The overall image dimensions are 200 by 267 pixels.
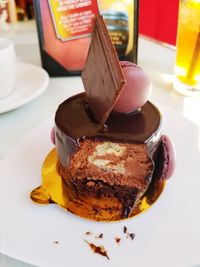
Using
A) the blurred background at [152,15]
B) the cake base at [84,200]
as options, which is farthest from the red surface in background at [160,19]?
the cake base at [84,200]

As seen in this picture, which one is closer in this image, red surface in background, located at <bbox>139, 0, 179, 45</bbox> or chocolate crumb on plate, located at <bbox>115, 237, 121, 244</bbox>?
chocolate crumb on plate, located at <bbox>115, 237, 121, 244</bbox>

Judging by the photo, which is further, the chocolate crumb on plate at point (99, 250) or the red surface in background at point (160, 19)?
the red surface in background at point (160, 19)

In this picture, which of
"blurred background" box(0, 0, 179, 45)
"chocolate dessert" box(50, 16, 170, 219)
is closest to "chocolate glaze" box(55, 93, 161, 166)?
"chocolate dessert" box(50, 16, 170, 219)

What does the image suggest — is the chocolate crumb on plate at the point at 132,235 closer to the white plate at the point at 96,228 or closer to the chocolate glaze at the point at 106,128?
the white plate at the point at 96,228

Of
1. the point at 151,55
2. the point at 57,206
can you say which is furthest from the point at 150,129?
the point at 151,55

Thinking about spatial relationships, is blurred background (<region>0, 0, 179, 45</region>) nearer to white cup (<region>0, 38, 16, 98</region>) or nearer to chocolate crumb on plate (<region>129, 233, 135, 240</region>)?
white cup (<region>0, 38, 16, 98</region>)

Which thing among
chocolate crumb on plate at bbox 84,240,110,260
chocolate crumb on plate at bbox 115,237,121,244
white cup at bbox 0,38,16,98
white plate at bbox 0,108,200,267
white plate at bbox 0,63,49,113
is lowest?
chocolate crumb on plate at bbox 115,237,121,244

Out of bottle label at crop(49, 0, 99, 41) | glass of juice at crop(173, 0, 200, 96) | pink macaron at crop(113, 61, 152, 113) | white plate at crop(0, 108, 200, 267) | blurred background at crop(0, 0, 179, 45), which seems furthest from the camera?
blurred background at crop(0, 0, 179, 45)
